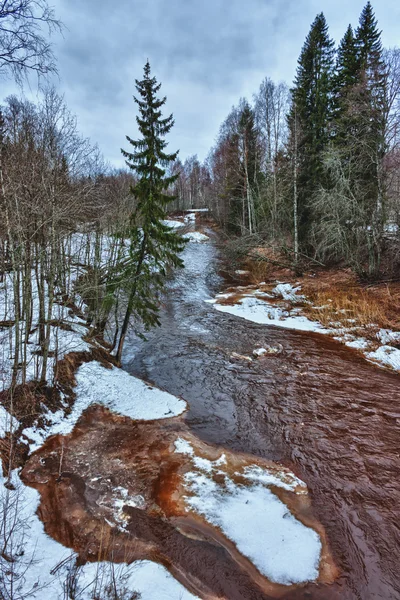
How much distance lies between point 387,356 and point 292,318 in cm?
474

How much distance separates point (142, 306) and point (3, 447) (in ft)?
16.3

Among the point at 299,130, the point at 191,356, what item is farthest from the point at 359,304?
the point at 299,130

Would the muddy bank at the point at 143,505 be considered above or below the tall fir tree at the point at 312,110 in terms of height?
below

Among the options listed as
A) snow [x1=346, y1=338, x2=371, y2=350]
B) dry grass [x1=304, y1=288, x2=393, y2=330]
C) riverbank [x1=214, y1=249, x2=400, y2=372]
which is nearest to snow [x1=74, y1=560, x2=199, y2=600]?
riverbank [x1=214, y1=249, x2=400, y2=372]

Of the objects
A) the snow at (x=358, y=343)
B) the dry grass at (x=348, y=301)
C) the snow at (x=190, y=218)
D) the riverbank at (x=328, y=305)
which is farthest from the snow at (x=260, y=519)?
the snow at (x=190, y=218)

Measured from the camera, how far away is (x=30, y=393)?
244 inches

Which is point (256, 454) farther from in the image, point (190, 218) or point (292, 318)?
point (190, 218)

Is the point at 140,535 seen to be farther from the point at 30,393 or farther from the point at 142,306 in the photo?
the point at 142,306

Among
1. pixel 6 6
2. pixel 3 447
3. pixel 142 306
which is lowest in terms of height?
pixel 3 447

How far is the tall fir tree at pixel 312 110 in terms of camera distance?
1947 centimetres

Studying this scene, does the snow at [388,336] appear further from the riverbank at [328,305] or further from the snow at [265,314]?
the snow at [265,314]

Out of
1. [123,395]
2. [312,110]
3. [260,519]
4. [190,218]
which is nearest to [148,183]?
[123,395]

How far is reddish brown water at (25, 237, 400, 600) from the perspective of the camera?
12.1 ft

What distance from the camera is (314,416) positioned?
677cm
